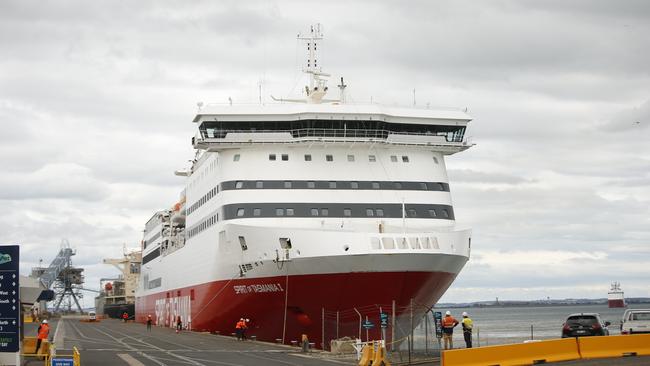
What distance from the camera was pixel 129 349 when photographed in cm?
3416

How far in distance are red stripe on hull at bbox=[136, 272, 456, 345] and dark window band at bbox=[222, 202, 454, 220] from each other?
2.70 metres

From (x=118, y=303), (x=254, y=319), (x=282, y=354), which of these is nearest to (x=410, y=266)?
(x=282, y=354)

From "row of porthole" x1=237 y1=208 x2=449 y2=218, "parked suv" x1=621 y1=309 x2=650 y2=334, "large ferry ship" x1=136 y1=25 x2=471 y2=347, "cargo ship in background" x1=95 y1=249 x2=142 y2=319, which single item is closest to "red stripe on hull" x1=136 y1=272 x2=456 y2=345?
"large ferry ship" x1=136 y1=25 x2=471 y2=347

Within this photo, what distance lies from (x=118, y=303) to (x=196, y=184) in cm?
7119

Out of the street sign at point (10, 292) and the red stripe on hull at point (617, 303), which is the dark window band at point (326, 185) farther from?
the red stripe on hull at point (617, 303)

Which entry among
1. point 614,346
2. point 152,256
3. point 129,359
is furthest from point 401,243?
point 152,256

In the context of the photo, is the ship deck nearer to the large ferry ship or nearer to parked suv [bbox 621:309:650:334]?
the large ferry ship

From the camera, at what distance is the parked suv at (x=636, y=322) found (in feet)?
108

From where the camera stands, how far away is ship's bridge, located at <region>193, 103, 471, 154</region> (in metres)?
38.0

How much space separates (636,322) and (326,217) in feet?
39.4

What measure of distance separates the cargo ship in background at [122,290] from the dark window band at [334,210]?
67.3 m

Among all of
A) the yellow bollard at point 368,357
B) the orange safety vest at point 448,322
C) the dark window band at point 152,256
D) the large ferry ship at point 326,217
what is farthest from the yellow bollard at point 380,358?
the dark window band at point 152,256

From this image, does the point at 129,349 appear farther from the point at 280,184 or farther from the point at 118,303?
the point at 118,303

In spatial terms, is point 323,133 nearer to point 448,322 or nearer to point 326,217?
point 326,217
